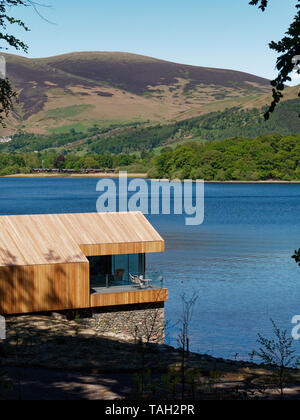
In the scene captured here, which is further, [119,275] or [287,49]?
[119,275]

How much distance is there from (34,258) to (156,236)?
5.18 metres

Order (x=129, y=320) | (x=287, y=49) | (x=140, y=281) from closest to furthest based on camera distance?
(x=287, y=49) < (x=129, y=320) < (x=140, y=281)

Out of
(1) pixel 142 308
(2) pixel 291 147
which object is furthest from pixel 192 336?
(2) pixel 291 147

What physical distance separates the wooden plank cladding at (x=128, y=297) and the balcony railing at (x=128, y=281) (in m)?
0.37

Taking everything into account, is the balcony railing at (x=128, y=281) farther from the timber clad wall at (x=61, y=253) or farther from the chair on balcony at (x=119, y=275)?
the timber clad wall at (x=61, y=253)

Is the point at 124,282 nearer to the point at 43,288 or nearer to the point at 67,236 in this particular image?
the point at 67,236

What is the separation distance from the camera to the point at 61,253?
21641 millimetres

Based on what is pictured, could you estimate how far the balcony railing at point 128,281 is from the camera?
75.7 feet

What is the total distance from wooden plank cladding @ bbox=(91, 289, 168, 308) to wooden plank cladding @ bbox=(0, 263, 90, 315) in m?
0.48

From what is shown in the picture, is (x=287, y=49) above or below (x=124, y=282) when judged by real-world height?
above

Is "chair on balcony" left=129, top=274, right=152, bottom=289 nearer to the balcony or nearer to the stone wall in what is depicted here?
the balcony

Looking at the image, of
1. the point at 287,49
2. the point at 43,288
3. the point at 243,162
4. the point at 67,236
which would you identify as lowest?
the point at 43,288

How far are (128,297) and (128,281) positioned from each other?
1.16 metres

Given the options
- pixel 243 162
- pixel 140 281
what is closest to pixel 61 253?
pixel 140 281
